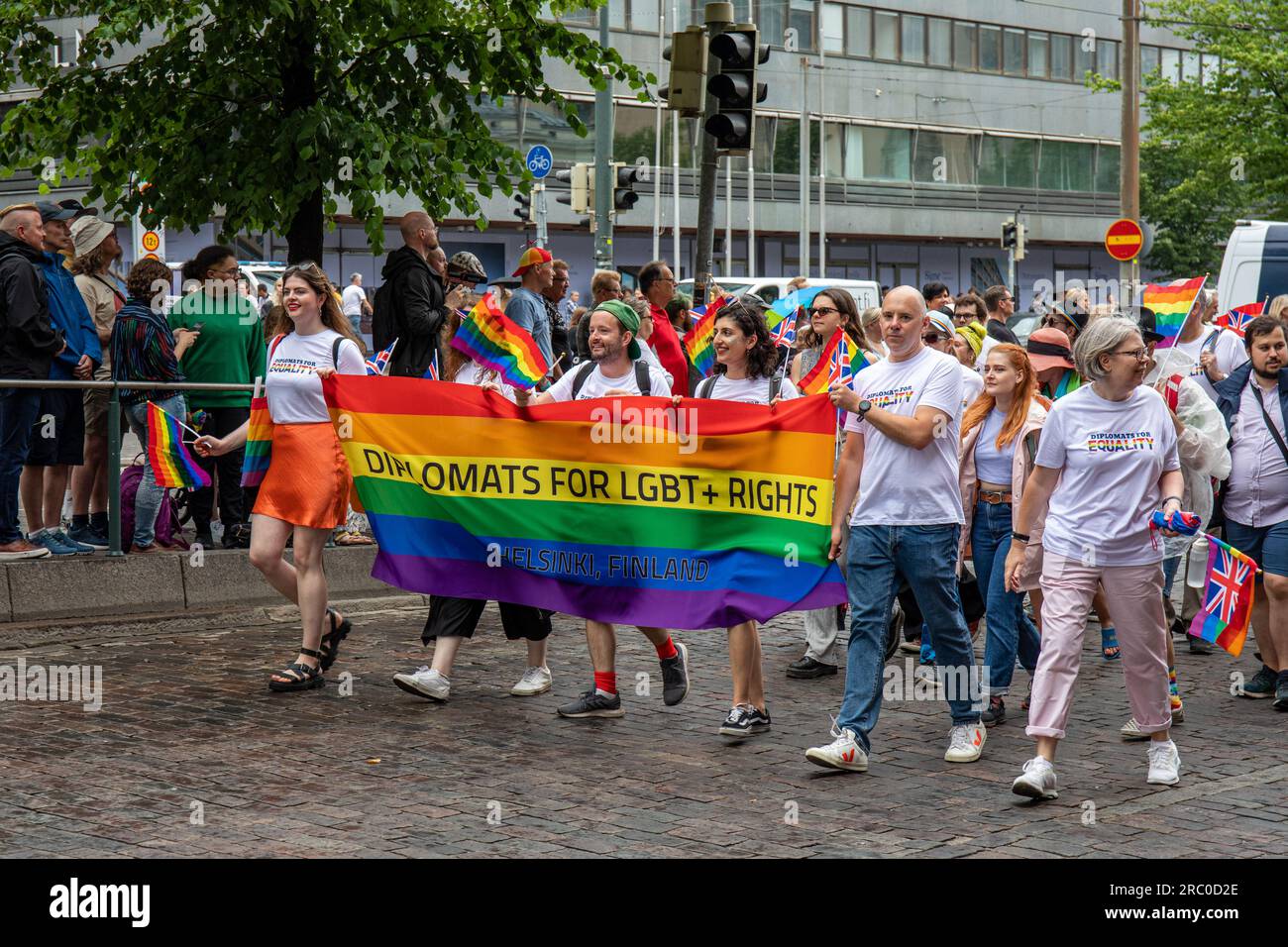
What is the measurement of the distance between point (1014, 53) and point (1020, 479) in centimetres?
5362

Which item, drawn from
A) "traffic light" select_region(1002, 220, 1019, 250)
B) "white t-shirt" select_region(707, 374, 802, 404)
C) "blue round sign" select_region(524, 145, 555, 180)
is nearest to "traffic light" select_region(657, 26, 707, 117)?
"white t-shirt" select_region(707, 374, 802, 404)

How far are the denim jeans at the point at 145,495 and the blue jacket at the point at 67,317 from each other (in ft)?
1.63

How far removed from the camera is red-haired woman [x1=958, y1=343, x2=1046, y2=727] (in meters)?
8.27

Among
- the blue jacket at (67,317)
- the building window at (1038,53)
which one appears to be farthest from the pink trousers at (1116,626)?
the building window at (1038,53)

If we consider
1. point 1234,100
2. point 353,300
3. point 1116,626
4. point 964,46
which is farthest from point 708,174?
point 964,46

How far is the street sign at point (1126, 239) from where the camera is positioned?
23500 mm

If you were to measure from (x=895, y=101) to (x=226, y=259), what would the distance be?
151 ft

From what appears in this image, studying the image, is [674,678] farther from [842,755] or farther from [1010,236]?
[1010,236]

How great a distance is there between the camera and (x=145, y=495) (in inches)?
426

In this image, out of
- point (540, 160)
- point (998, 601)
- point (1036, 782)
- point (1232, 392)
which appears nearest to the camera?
point (1036, 782)

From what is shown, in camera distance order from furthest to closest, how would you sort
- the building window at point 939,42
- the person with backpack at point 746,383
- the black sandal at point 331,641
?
the building window at point 939,42 < the black sandal at point 331,641 < the person with backpack at point 746,383

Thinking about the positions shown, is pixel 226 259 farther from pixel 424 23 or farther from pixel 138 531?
pixel 424 23

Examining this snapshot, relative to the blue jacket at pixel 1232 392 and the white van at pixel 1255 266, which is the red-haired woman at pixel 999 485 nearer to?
the blue jacket at pixel 1232 392
